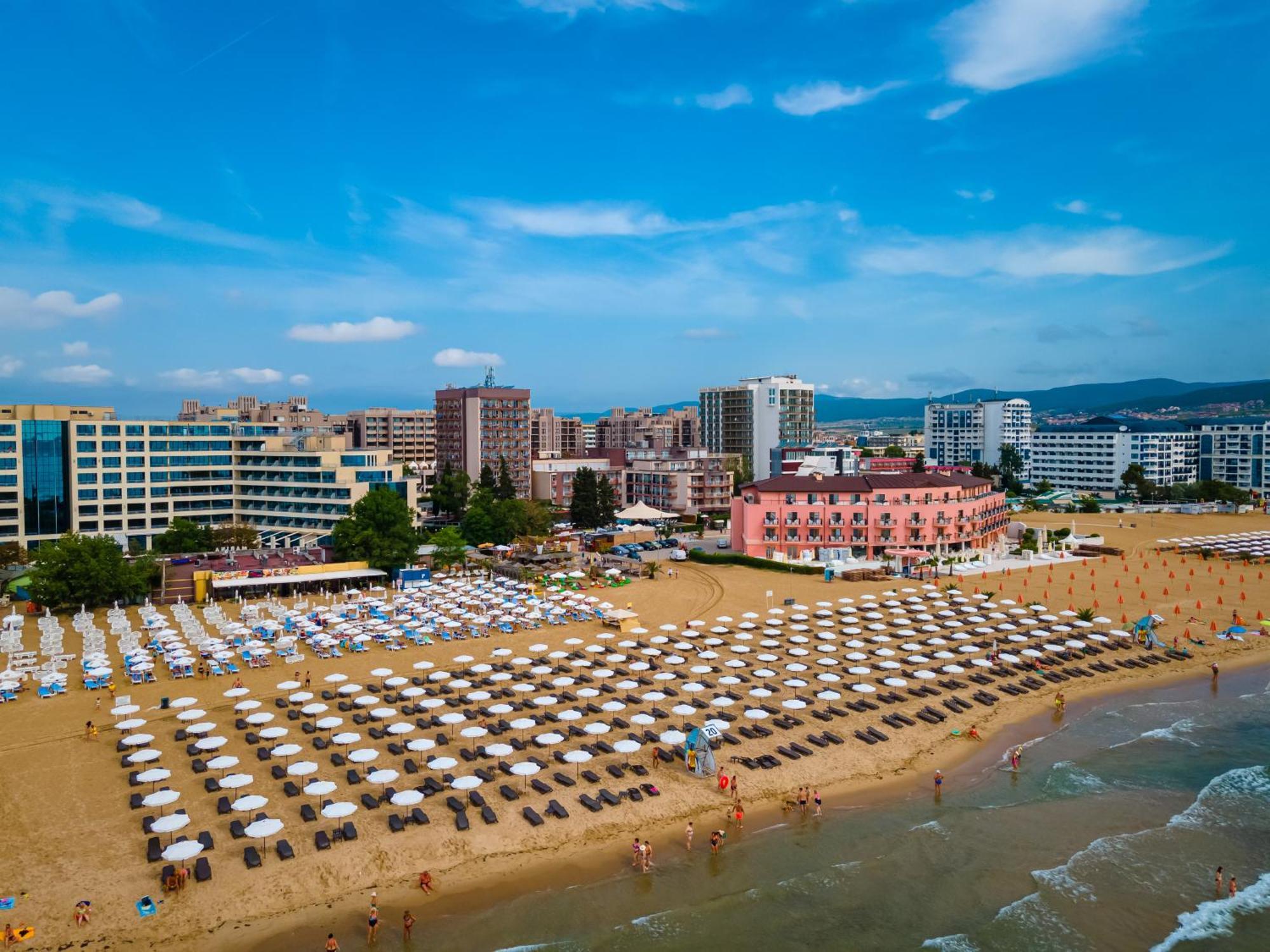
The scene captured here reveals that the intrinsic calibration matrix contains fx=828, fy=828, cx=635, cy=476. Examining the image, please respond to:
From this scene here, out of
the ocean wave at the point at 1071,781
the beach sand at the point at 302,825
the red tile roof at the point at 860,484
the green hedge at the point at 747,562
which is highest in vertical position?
the red tile roof at the point at 860,484

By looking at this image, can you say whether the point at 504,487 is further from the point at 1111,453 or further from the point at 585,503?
the point at 1111,453

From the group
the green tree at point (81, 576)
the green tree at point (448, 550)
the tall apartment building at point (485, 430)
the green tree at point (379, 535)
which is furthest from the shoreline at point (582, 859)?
the tall apartment building at point (485, 430)

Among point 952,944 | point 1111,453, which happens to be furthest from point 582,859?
point 1111,453

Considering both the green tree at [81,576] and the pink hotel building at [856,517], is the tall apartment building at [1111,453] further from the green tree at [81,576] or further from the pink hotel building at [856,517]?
the green tree at [81,576]

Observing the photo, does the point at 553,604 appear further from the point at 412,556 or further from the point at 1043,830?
the point at 1043,830

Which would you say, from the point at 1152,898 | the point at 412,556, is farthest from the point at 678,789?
the point at 412,556

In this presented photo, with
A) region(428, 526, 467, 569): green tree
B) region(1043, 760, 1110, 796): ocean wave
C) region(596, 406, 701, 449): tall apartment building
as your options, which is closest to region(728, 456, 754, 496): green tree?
region(596, 406, 701, 449): tall apartment building
